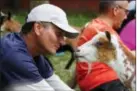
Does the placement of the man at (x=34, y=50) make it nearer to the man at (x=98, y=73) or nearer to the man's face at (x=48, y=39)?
the man's face at (x=48, y=39)

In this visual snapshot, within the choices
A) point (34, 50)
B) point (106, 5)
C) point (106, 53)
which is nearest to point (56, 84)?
point (34, 50)

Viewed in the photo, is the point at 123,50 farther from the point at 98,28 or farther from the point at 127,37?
the point at 127,37

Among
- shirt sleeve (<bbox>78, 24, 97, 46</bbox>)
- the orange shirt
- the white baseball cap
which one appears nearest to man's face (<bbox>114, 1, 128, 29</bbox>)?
the orange shirt

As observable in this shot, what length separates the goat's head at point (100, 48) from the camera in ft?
14.6

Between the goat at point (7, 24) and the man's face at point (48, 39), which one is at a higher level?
the man's face at point (48, 39)

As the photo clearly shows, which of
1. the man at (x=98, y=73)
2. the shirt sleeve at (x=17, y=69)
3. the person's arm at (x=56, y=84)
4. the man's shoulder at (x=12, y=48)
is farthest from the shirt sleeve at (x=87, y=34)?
the shirt sleeve at (x=17, y=69)

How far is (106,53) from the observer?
446 cm

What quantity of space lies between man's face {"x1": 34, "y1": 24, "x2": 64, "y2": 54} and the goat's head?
1.13 metres

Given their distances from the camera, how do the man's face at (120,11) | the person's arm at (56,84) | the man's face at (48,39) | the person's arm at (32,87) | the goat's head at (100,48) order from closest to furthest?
1. the person's arm at (32,87)
2. the man's face at (48,39)
3. the person's arm at (56,84)
4. the goat's head at (100,48)
5. the man's face at (120,11)

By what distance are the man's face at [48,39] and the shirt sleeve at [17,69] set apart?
21cm

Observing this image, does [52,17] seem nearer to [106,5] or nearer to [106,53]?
[106,53]

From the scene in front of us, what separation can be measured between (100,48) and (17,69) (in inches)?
58.9

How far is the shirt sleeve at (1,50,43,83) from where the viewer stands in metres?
3.11

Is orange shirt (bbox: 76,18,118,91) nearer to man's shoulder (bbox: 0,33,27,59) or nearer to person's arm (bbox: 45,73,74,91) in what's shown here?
person's arm (bbox: 45,73,74,91)
